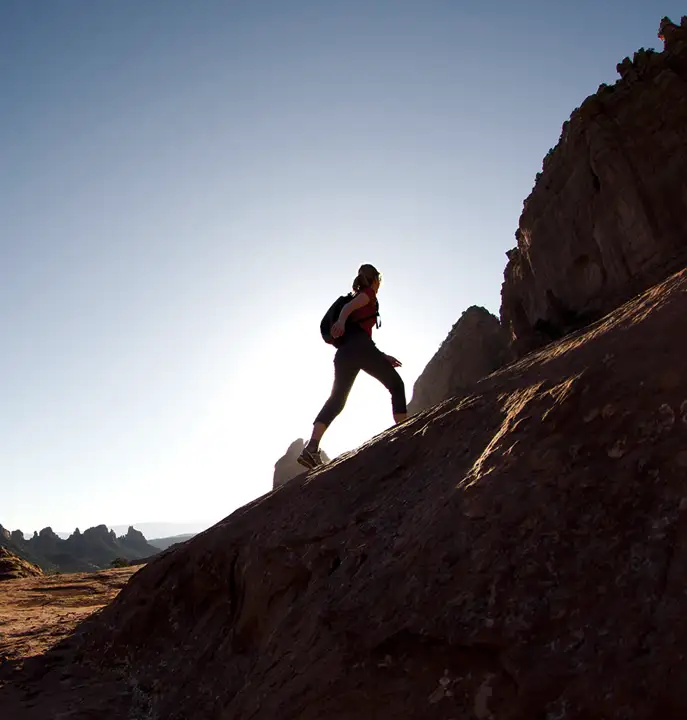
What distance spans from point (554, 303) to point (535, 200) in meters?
4.33

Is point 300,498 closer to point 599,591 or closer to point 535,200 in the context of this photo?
point 599,591

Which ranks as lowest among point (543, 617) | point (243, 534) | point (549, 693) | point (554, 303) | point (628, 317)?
point (549, 693)

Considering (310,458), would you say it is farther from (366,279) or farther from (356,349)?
(366,279)

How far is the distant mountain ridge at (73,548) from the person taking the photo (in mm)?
87125

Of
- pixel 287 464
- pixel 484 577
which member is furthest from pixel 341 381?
pixel 287 464

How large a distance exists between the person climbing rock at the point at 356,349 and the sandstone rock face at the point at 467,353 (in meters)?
28.8

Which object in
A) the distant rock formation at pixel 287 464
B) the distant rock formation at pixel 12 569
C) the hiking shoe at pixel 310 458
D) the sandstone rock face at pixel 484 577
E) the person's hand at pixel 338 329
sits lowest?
the sandstone rock face at pixel 484 577

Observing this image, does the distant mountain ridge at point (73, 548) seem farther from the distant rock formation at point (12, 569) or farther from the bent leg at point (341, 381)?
the bent leg at point (341, 381)

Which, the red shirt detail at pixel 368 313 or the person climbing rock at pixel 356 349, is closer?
the person climbing rock at pixel 356 349

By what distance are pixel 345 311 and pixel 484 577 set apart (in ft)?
15.4

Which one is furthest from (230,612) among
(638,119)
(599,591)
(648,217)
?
(638,119)

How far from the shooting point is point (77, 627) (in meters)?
5.33

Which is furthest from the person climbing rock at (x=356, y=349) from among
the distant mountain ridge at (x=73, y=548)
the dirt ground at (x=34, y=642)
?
the distant mountain ridge at (x=73, y=548)

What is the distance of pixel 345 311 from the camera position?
683 cm
